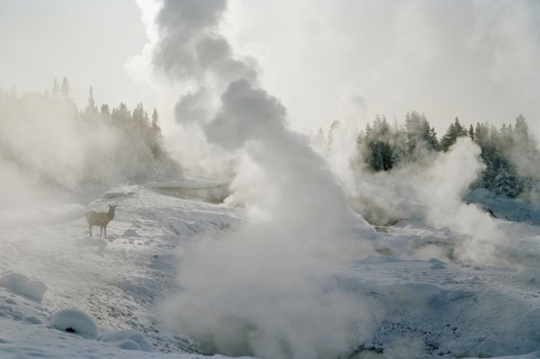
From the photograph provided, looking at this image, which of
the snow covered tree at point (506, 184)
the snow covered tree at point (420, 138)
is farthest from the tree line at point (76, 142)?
the snow covered tree at point (506, 184)

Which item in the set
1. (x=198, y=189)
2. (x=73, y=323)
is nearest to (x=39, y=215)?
(x=73, y=323)

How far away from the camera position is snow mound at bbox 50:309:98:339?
8.08 m

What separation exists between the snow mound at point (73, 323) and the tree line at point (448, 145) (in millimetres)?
59380

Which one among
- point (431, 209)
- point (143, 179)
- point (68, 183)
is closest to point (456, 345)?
point (431, 209)

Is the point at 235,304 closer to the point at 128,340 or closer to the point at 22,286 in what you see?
the point at 128,340

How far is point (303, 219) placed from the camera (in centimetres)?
2503

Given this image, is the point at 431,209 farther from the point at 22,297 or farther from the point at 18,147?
the point at 18,147

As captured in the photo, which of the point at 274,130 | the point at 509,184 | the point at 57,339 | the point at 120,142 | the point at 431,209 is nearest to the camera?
the point at 57,339

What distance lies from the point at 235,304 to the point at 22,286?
7.19 meters

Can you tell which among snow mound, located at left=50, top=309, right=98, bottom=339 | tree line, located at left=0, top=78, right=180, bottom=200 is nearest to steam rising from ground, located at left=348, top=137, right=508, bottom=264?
snow mound, located at left=50, top=309, right=98, bottom=339

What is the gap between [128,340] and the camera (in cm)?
813

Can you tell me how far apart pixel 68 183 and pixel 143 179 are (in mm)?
16689

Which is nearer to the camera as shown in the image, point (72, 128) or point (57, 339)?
point (57, 339)

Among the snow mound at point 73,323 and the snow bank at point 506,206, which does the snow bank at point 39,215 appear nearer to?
the snow mound at point 73,323
